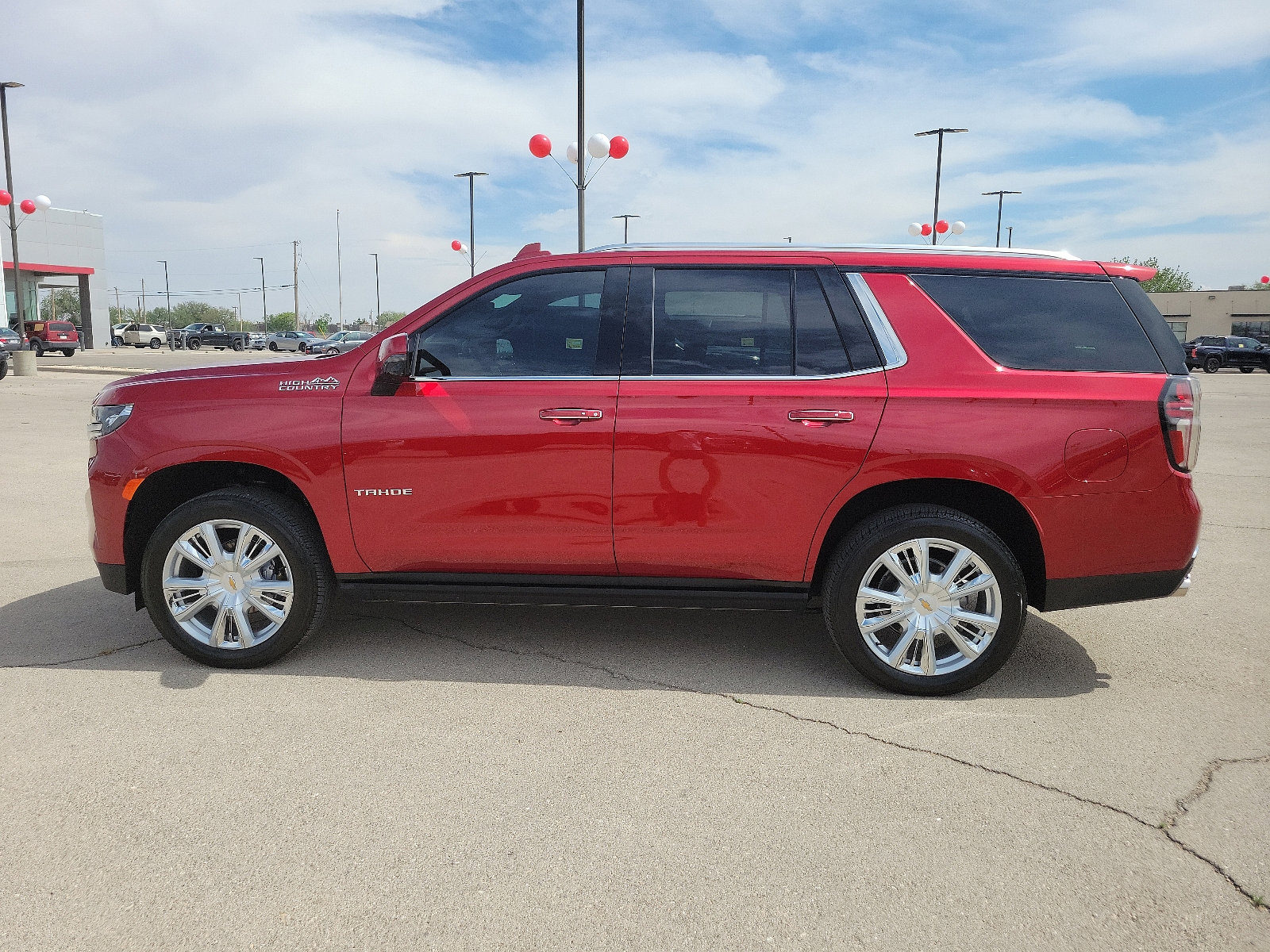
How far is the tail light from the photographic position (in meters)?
3.74

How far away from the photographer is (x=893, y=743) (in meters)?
3.45

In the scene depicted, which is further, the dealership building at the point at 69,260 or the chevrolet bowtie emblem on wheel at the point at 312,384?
the dealership building at the point at 69,260

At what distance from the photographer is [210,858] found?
265cm

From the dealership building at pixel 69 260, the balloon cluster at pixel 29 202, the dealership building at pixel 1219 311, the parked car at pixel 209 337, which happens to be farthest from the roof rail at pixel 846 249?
the dealership building at pixel 1219 311

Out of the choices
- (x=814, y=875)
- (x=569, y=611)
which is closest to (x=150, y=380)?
(x=569, y=611)

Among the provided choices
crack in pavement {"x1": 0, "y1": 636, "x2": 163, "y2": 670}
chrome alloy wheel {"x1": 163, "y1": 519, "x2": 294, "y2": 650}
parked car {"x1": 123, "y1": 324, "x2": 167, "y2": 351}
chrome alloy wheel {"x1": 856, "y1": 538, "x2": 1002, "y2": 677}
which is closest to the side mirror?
chrome alloy wheel {"x1": 163, "y1": 519, "x2": 294, "y2": 650}

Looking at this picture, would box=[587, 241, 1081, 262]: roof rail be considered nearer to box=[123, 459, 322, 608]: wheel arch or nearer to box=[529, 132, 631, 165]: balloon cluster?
box=[123, 459, 322, 608]: wheel arch

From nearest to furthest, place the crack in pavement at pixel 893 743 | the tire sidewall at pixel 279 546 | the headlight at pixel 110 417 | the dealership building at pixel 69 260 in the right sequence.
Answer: the crack in pavement at pixel 893 743 < the tire sidewall at pixel 279 546 < the headlight at pixel 110 417 < the dealership building at pixel 69 260

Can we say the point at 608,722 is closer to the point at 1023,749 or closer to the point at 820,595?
the point at 820,595

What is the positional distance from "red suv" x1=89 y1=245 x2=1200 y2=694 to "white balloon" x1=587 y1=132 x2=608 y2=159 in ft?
39.8

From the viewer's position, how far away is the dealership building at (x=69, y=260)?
170 feet

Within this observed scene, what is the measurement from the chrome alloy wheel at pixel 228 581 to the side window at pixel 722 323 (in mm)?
1851

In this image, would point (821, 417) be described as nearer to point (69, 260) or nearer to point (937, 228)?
point (937, 228)

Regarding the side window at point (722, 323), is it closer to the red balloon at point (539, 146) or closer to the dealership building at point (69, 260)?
the red balloon at point (539, 146)
